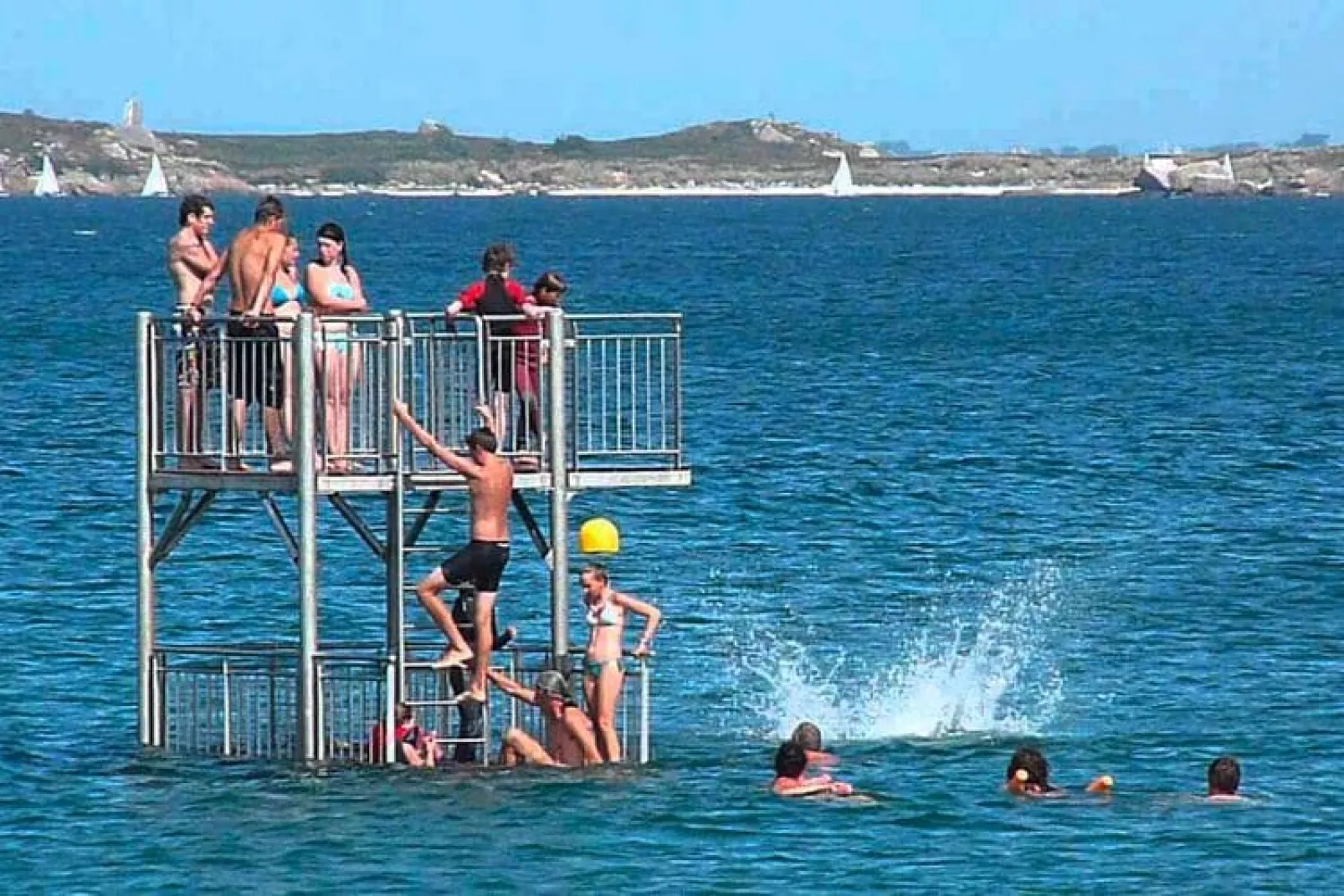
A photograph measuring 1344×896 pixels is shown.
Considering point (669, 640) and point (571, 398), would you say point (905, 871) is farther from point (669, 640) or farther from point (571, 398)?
point (669, 640)

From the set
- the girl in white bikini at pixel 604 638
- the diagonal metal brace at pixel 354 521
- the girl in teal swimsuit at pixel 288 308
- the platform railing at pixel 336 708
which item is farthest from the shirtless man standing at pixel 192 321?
the girl in white bikini at pixel 604 638

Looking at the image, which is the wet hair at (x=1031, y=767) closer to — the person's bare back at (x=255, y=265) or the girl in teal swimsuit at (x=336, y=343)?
the girl in teal swimsuit at (x=336, y=343)

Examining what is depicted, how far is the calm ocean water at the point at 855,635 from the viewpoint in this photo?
2327 centimetres

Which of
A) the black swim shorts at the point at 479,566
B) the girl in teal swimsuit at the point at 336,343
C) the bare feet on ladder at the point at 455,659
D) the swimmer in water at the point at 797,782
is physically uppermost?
the girl in teal swimsuit at the point at 336,343

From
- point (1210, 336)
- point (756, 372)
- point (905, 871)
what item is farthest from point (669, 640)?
point (1210, 336)

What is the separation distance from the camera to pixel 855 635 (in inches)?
1379

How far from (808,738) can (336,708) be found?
393cm

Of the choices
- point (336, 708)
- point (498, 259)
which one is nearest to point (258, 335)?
point (498, 259)

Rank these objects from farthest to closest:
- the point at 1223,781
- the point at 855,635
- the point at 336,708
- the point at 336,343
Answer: the point at 855,635, the point at 336,708, the point at 1223,781, the point at 336,343

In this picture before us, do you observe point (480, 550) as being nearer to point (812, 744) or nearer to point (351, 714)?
point (351, 714)

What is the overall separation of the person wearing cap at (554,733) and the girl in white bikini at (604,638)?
17 centimetres

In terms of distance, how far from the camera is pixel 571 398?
25.5 metres

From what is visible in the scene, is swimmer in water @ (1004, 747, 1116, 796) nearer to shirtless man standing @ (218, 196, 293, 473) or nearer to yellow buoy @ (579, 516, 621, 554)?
yellow buoy @ (579, 516, 621, 554)

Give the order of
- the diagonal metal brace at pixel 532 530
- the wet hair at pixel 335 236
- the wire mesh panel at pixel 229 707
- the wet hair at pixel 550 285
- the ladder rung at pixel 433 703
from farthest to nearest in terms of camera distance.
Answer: the wire mesh panel at pixel 229 707, the wet hair at pixel 550 285, the diagonal metal brace at pixel 532 530, the ladder rung at pixel 433 703, the wet hair at pixel 335 236
